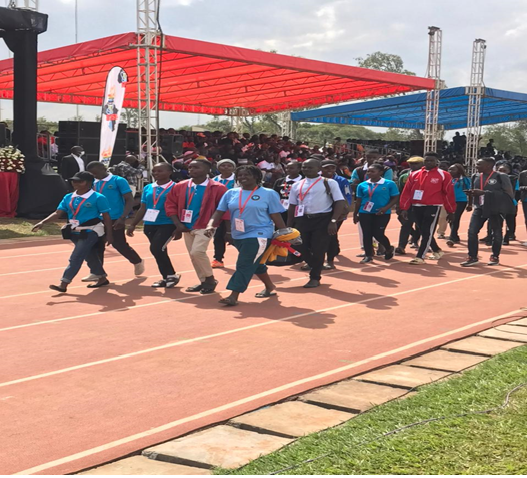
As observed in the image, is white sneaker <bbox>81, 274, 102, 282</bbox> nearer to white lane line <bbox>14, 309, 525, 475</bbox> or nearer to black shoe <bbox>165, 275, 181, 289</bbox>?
black shoe <bbox>165, 275, 181, 289</bbox>

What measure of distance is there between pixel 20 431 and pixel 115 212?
621 cm

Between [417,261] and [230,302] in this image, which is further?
[417,261]

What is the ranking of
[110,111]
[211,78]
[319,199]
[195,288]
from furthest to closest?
[211,78] < [110,111] < [319,199] < [195,288]

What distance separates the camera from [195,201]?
32.6ft

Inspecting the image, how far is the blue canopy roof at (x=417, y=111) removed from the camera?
34.1m

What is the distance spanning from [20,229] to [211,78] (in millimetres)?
13698

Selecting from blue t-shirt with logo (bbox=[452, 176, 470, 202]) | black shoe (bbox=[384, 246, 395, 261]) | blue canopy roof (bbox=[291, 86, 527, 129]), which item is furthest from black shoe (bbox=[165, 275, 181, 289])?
blue canopy roof (bbox=[291, 86, 527, 129])

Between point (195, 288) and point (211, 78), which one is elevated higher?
point (211, 78)

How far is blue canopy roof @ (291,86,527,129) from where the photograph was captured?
34062 mm

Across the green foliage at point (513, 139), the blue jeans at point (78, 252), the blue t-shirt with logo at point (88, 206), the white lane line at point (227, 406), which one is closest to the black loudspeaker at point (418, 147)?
the blue t-shirt with logo at point (88, 206)

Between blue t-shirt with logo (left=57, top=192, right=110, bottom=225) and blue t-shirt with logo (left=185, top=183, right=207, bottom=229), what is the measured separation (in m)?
1.03

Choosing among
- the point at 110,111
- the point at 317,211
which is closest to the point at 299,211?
the point at 317,211

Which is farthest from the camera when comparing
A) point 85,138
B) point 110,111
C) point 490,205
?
point 85,138

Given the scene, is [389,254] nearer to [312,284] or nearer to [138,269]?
[312,284]
